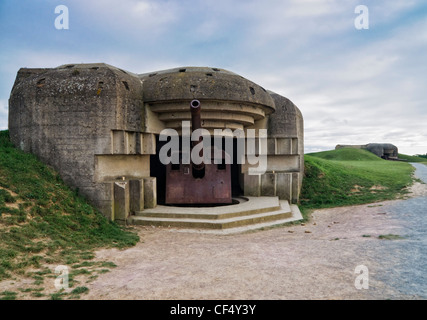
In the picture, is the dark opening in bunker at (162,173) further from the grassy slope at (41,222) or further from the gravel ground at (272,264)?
the gravel ground at (272,264)

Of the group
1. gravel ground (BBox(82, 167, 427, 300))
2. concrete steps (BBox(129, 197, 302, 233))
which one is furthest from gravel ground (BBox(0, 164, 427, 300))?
concrete steps (BBox(129, 197, 302, 233))

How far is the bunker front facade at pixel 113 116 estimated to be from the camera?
812cm

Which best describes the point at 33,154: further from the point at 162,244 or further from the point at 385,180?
the point at 385,180

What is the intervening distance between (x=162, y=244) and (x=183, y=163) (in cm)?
404

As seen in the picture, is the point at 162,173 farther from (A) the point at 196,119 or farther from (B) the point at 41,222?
(B) the point at 41,222

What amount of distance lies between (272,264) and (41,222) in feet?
14.5

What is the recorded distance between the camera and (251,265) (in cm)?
468

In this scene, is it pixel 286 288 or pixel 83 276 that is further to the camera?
pixel 83 276

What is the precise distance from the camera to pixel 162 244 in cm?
645

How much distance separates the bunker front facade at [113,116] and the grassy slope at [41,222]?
1.70ft

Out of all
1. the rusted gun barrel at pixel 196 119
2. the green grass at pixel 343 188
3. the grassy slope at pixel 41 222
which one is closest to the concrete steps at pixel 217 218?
the grassy slope at pixel 41 222

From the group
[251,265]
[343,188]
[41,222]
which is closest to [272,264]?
[251,265]

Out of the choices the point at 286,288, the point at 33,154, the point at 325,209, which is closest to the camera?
the point at 286,288
